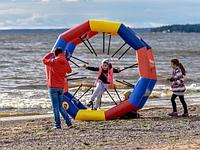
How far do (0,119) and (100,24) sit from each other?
14.5 ft

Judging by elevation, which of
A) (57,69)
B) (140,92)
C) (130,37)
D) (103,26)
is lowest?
(140,92)

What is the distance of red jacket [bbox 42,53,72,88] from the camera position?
1317 cm

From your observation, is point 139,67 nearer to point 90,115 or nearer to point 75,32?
point 90,115

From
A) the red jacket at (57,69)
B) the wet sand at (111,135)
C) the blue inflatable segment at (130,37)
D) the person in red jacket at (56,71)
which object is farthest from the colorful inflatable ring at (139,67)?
the red jacket at (57,69)

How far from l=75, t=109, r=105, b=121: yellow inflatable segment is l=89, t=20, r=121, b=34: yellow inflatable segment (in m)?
2.01

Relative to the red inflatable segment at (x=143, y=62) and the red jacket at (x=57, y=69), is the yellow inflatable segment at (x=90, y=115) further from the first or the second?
the red jacket at (x=57, y=69)

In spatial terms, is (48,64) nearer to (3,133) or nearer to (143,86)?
(3,133)

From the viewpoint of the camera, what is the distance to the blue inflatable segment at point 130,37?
15.4 m

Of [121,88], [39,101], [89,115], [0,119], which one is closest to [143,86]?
[89,115]

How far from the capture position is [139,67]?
15398 millimetres

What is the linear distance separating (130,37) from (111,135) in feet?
12.1

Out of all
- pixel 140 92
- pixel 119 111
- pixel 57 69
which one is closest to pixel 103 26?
pixel 140 92

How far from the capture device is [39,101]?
74.6 feet

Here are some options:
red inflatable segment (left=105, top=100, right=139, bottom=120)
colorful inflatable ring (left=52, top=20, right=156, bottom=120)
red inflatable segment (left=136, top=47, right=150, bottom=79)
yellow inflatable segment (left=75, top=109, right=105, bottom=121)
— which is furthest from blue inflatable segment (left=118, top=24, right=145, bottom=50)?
yellow inflatable segment (left=75, top=109, right=105, bottom=121)
